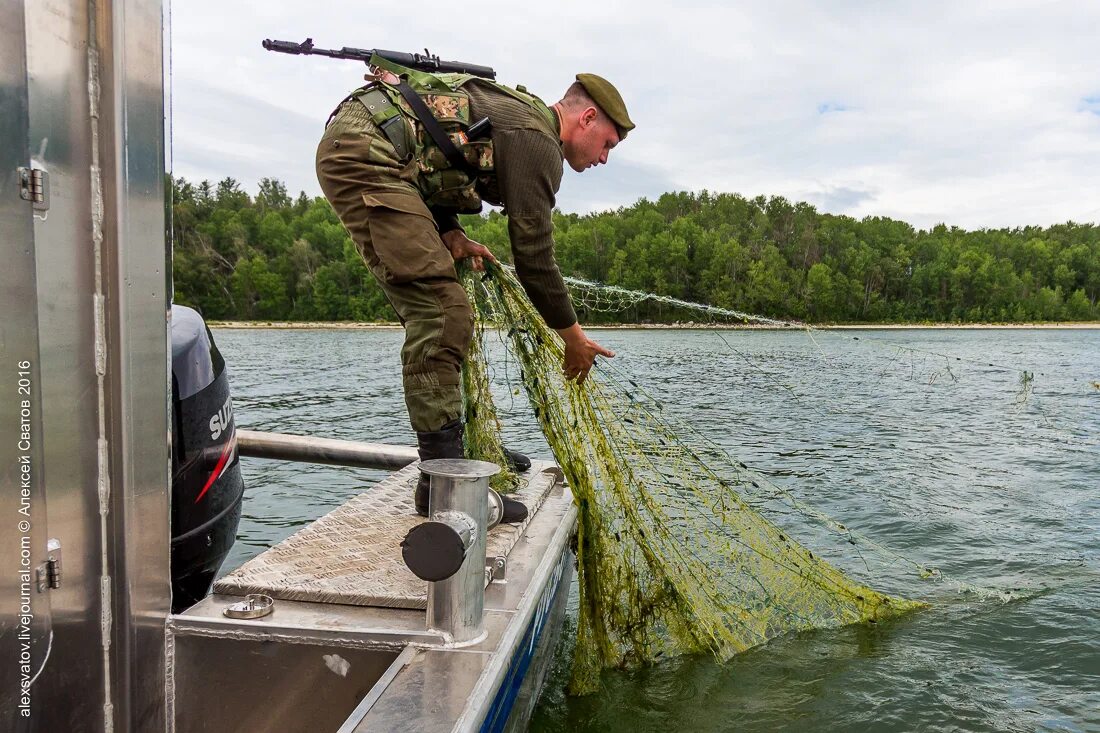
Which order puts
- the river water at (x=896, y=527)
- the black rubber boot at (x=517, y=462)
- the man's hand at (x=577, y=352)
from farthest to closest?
the black rubber boot at (x=517, y=462) → the river water at (x=896, y=527) → the man's hand at (x=577, y=352)

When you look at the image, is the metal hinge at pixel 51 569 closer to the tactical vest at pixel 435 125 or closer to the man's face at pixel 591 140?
the tactical vest at pixel 435 125

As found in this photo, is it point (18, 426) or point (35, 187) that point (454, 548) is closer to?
point (18, 426)

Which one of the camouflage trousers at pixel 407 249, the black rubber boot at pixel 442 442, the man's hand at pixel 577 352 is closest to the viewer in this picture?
the camouflage trousers at pixel 407 249

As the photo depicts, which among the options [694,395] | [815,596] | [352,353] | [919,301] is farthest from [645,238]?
[815,596]

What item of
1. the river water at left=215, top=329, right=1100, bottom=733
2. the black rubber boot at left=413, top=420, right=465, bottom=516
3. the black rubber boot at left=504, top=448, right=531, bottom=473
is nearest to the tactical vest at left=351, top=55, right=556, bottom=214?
the black rubber boot at left=413, top=420, right=465, bottom=516

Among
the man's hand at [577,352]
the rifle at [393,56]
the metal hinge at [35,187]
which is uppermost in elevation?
the rifle at [393,56]

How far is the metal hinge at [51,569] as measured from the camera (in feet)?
6.53

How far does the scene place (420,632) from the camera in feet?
8.12

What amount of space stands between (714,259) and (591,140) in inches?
3064

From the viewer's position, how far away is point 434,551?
227 centimetres

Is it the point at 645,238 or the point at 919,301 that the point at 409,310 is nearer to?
the point at 645,238

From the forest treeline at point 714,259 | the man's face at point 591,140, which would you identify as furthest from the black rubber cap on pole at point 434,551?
the forest treeline at point 714,259

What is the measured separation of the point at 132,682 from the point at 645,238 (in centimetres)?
8773

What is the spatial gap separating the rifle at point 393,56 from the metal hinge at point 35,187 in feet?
11.1
